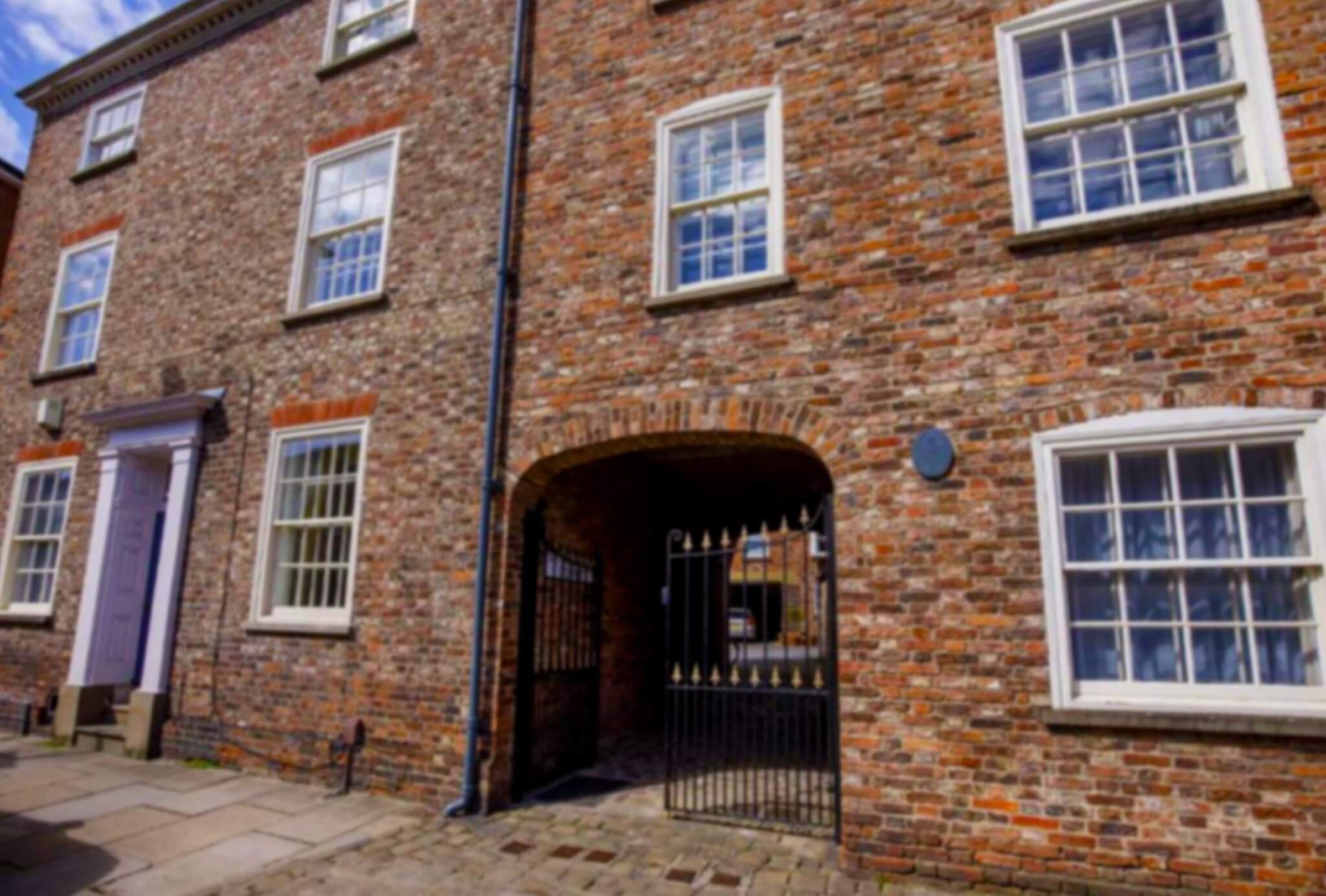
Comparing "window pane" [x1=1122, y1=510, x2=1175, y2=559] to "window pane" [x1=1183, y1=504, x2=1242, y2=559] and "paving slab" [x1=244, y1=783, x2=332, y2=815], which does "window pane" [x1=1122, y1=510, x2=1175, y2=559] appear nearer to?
"window pane" [x1=1183, y1=504, x2=1242, y2=559]

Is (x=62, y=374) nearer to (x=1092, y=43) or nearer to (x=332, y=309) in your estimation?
(x=332, y=309)

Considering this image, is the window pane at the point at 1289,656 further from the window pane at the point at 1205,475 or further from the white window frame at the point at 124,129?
the white window frame at the point at 124,129

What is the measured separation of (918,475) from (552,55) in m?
5.73

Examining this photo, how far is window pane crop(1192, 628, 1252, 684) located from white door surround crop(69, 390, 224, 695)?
30.5 ft

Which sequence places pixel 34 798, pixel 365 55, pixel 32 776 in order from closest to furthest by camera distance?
pixel 34 798 < pixel 32 776 < pixel 365 55

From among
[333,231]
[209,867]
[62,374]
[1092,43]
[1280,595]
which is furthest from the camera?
[62,374]

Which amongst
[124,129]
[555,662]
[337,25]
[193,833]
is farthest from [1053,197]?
[124,129]

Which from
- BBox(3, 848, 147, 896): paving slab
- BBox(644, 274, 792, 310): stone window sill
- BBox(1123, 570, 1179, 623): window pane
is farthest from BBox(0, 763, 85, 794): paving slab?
BBox(1123, 570, 1179, 623): window pane

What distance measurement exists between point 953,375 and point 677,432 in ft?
7.01

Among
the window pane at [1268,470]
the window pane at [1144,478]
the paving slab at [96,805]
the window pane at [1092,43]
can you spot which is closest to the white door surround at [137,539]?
the paving slab at [96,805]

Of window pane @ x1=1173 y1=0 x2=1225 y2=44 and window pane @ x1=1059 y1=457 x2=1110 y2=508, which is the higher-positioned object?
window pane @ x1=1173 y1=0 x2=1225 y2=44

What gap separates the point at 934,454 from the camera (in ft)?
17.5

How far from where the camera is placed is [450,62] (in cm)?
834

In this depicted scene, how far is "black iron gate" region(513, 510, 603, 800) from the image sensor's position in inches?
268
